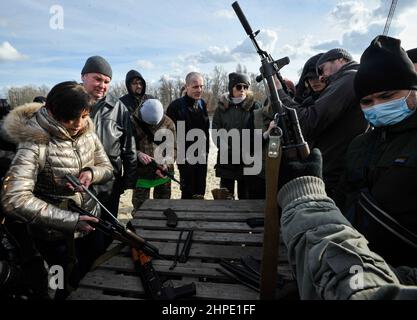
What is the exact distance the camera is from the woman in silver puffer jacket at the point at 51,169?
193 centimetres

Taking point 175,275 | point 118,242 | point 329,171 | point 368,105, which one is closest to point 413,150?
point 368,105

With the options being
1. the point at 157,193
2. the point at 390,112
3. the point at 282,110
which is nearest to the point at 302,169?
the point at 390,112

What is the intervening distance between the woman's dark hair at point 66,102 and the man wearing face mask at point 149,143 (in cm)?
195

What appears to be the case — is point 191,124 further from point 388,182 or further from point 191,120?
point 388,182

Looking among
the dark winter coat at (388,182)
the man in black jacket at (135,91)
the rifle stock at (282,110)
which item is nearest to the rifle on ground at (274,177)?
the rifle stock at (282,110)

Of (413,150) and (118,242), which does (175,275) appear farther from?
(413,150)

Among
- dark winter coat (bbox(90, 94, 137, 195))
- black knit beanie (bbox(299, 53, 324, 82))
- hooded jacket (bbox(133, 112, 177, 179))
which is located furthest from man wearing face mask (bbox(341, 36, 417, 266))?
hooded jacket (bbox(133, 112, 177, 179))

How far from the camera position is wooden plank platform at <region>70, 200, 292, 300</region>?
174 centimetres

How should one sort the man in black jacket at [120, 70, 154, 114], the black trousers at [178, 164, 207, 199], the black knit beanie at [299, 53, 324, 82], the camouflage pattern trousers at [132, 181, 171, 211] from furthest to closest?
1. the black trousers at [178, 164, 207, 199]
2. the man in black jacket at [120, 70, 154, 114]
3. the camouflage pattern trousers at [132, 181, 171, 211]
4. the black knit beanie at [299, 53, 324, 82]

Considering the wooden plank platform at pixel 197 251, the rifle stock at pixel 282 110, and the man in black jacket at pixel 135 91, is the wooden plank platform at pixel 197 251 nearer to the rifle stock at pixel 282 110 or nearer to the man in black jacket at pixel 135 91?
the rifle stock at pixel 282 110

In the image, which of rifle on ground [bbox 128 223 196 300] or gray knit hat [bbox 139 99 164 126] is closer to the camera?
rifle on ground [bbox 128 223 196 300]

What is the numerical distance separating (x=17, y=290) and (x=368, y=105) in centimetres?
275

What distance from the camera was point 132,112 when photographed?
14.6 ft

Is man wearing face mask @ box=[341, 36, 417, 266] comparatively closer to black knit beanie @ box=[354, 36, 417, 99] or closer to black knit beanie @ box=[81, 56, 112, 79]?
black knit beanie @ box=[354, 36, 417, 99]
